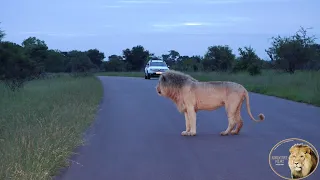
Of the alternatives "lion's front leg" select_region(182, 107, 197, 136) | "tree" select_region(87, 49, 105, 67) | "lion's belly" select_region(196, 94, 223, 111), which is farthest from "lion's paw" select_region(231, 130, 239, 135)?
"tree" select_region(87, 49, 105, 67)

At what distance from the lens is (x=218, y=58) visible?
6175 centimetres

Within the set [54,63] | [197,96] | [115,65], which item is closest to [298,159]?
[197,96]

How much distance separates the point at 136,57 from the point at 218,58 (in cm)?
4389

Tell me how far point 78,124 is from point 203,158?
4.50 metres

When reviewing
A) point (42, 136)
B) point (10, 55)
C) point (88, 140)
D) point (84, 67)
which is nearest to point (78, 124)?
point (88, 140)

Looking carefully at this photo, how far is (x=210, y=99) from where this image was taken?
11.7 metres

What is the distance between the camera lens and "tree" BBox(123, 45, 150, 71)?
104m

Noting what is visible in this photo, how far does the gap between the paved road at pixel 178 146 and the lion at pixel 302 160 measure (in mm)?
1340

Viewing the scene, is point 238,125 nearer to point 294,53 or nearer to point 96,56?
point 294,53

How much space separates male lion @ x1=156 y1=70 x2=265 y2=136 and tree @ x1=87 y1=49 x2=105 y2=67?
98.9 metres

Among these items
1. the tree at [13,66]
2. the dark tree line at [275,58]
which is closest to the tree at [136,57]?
the dark tree line at [275,58]

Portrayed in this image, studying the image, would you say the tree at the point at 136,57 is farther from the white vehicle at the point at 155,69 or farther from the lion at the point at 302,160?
the lion at the point at 302,160

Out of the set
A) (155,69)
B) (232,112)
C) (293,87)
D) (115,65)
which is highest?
(232,112)

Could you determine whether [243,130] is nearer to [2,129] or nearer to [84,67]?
[2,129]
